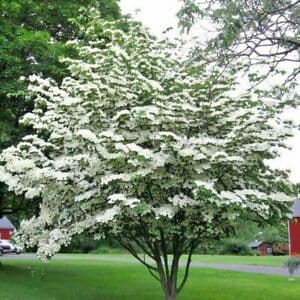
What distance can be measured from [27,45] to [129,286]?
7612 millimetres

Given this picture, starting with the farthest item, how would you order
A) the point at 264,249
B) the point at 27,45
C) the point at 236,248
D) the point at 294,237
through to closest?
the point at 264,249 → the point at 236,248 → the point at 294,237 → the point at 27,45

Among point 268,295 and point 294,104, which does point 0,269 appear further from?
point 294,104

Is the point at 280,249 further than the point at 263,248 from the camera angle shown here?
No

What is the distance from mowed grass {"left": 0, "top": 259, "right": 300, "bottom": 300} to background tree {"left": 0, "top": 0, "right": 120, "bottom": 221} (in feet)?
9.11

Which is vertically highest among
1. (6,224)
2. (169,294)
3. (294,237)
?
(6,224)

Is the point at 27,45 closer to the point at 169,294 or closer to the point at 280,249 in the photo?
the point at 169,294

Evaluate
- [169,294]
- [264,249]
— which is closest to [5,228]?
[264,249]

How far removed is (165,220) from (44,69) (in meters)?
7.91

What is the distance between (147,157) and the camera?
890 cm

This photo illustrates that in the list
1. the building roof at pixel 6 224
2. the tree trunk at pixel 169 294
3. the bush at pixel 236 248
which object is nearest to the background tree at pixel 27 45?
the tree trunk at pixel 169 294

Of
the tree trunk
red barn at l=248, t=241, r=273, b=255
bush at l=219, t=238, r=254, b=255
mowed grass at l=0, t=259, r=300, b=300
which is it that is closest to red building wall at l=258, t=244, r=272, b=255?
red barn at l=248, t=241, r=273, b=255

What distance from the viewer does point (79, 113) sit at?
1033 cm

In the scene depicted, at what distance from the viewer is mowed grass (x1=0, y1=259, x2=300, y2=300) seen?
15.0 m

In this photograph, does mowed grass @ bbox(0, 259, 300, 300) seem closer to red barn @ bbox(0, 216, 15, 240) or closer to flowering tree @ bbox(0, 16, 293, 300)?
flowering tree @ bbox(0, 16, 293, 300)
